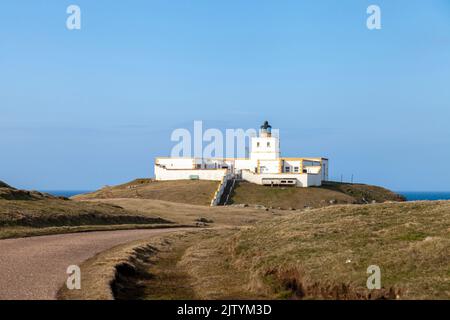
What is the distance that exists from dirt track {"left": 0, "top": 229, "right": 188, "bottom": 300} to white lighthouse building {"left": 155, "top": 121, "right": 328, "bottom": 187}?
164 feet

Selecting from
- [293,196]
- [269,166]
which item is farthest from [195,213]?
[269,166]

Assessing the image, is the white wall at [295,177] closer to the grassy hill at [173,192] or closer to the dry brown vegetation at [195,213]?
the grassy hill at [173,192]

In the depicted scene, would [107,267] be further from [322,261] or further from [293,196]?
[293,196]

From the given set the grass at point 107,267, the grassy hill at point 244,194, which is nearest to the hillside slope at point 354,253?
the grass at point 107,267

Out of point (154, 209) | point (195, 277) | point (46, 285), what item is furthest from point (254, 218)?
point (46, 285)

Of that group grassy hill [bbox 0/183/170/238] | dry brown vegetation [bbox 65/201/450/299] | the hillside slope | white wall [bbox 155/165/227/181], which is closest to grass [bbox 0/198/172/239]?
grassy hill [bbox 0/183/170/238]

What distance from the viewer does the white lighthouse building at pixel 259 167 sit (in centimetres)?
8156

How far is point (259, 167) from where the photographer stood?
287 ft

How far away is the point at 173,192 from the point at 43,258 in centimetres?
5333

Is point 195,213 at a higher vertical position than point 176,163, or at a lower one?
lower

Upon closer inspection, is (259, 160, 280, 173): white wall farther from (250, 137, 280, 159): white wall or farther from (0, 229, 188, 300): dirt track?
(0, 229, 188, 300): dirt track

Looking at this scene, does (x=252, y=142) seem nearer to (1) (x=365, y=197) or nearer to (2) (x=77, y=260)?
(1) (x=365, y=197)

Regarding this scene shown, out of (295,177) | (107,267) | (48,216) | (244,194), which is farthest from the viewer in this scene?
(295,177)

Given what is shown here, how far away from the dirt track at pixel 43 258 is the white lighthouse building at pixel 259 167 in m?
50.0
